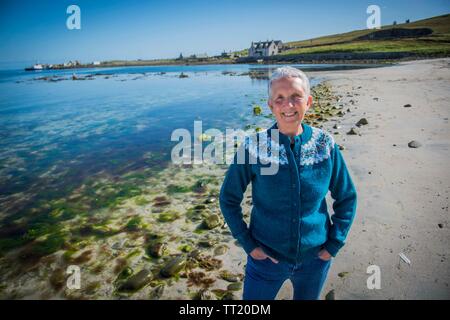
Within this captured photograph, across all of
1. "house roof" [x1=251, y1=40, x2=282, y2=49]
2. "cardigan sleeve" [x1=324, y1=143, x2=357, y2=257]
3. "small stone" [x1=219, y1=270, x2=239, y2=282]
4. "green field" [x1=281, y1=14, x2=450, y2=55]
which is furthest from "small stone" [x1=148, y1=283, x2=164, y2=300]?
"house roof" [x1=251, y1=40, x2=282, y2=49]

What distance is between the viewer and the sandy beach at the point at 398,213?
173 inches

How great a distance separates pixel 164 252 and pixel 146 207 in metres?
2.55

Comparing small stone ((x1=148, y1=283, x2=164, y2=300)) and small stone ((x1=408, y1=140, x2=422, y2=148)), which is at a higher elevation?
small stone ((x1=408, y1=140, x2=422, y2=148))

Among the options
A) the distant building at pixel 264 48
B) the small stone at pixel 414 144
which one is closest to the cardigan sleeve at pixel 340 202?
the small stone at pixel 414 144

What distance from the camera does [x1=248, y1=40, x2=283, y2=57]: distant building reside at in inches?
5212

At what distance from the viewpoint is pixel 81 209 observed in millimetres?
8484

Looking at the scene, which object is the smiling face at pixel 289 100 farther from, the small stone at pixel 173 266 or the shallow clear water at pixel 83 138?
the shallow clear water at pixel 83 138

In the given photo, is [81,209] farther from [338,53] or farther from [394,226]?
[338,53]

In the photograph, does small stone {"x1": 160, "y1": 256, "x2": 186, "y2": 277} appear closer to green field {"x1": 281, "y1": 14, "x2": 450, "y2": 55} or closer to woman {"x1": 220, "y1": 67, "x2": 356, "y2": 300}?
woman {"x1": 220, "y1": 67, "x2": 356, "y2": 300}

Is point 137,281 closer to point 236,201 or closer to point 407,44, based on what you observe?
point 236,201

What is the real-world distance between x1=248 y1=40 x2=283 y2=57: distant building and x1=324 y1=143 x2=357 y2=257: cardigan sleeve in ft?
465

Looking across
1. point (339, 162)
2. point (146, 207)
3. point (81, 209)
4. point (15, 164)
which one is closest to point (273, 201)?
point (339, 162)

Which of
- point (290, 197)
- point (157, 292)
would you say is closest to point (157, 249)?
point (157, 292)

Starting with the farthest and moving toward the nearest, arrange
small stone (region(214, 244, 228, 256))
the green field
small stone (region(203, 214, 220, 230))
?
the green field → small stone (region(203, 214, 220, 230)) → small stone (region(214, 244, 228, 256))
